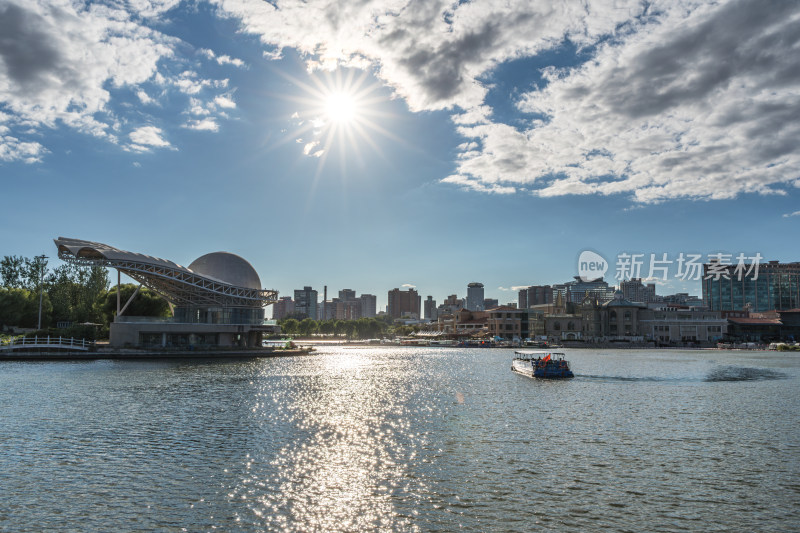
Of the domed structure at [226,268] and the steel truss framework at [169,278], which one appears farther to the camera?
the domed structure at [226,268]

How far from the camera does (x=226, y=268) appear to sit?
12862 centimetres

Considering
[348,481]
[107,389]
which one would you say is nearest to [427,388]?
[107,389]

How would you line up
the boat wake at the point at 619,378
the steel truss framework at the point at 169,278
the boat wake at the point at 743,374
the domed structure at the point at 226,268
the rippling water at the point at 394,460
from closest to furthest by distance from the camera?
the rippling water at the point at 394,460 → the boat wake at the point at 619,378 → the boat wake at the point at 743,374 → the steel truss framework at the point at 169,278 → the domed structure at the point at 226,268

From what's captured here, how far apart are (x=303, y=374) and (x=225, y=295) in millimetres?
48659

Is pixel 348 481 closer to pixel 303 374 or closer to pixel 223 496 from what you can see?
pixel 223 496

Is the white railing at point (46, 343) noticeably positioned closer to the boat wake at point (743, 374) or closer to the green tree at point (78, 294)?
the green tree at point (78, 294)

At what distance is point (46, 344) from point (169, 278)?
77.9 ft

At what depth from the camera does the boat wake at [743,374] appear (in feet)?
245

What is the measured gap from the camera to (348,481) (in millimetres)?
25297

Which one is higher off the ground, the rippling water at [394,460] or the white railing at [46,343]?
the white railing at [46,343]

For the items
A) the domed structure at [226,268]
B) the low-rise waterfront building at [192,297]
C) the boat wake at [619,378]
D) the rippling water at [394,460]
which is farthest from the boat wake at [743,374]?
the domed structure at [226,268]

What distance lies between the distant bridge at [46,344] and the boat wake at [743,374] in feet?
337

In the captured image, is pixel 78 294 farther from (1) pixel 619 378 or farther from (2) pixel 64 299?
(1) pixel 619 378

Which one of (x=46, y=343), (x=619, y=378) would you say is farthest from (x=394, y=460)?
(x=46, y=343)
